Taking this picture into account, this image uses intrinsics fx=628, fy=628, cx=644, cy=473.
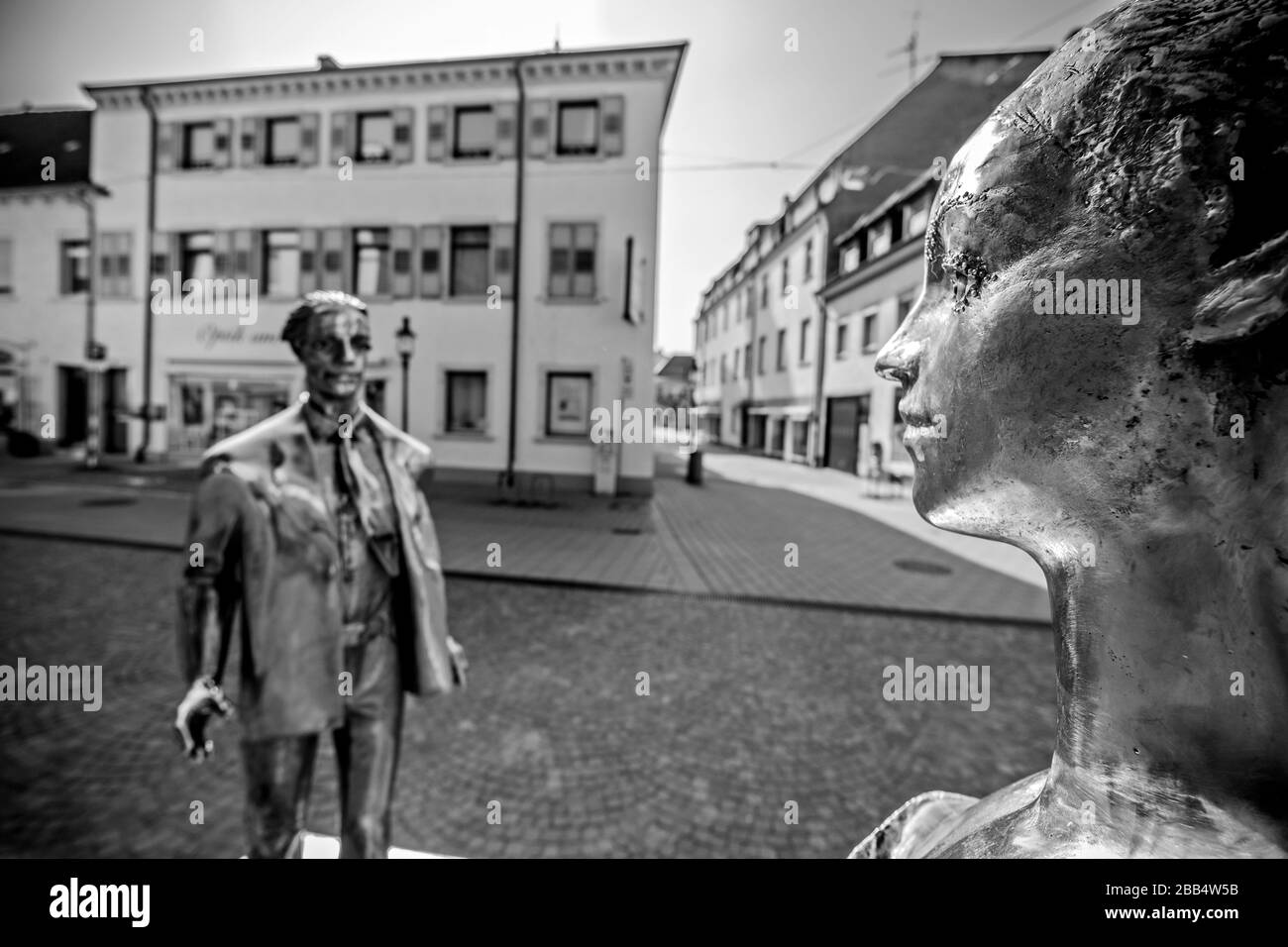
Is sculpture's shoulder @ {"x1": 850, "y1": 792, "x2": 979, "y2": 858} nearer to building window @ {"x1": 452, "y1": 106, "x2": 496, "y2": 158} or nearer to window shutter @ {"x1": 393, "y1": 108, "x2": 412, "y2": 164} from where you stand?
building window @ {"x1": 452, "y1": 106, "x2": 496, "y2": 158}

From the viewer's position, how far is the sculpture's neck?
1.84 ft

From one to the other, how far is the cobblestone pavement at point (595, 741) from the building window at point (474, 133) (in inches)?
541

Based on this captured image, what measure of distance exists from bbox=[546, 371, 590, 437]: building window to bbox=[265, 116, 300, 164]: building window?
30.1 feet

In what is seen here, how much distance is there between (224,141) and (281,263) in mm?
3567

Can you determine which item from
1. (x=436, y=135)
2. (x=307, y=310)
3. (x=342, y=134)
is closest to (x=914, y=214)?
(x=436, y=135)

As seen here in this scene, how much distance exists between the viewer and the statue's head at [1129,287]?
0.51 m

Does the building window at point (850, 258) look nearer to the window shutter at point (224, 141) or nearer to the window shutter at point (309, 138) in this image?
the window shutter at point (309, 138)

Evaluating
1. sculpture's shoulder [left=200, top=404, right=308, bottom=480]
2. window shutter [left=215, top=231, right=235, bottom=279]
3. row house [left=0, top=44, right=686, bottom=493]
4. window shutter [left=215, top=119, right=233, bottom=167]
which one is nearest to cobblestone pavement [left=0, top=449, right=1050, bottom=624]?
row house [left=0, top=44, right=686, bottom=493]

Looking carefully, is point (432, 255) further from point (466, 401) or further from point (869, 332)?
point (869, 332)

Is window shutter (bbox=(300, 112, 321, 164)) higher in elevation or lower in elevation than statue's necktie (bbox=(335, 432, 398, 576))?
higher

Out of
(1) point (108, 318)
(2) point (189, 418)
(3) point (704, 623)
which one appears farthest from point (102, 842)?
(1) point (108, 318)

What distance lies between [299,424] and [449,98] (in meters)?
17.3

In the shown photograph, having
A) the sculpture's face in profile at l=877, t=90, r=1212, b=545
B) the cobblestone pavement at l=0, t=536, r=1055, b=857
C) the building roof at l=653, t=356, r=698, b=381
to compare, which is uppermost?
the building roof at l=653, t=356, r=698, b=381

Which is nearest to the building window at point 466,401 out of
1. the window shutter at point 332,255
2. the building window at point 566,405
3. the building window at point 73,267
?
the building window at point 566,405
